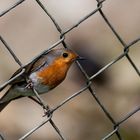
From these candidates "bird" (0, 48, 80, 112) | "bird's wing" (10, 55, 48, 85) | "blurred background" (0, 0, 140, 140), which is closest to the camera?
"bird's wing" (10, 55, 48, 85)

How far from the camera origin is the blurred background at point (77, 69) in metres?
7.07

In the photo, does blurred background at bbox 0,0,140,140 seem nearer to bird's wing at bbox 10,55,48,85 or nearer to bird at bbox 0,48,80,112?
bird at bbox 0,48,80,112

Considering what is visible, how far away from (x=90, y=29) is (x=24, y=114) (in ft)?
4.27

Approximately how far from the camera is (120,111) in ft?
23.6

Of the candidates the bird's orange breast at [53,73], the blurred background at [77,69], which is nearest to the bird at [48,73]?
the bird's orange breast at [53,73]

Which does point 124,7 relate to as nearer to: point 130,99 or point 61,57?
point 130,99

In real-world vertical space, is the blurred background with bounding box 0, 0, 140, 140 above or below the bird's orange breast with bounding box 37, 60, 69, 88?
below

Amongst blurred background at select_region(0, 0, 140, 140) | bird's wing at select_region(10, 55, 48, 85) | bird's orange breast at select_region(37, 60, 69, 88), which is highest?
bird's wing at select_region(10, 55, 48, 85)

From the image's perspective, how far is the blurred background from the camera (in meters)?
7.07

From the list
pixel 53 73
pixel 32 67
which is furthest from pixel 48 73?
pixel 32 67

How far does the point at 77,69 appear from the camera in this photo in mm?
7633

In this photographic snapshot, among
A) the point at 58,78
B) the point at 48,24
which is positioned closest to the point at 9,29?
the point at 48,24

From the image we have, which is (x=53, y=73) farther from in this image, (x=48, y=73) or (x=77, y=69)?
(x=77, y=69)

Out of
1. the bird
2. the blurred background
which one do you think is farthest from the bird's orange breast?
the blurred background
